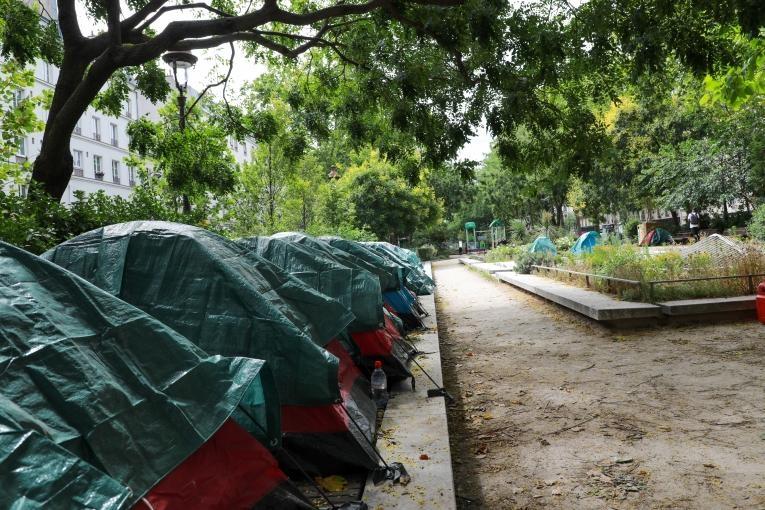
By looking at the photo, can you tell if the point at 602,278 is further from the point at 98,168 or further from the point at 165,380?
the point at 98,168

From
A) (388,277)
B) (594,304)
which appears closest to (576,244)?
(594,304)

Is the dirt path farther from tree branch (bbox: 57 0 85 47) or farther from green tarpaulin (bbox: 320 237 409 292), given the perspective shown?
tree branch (bbox: 57 0 85 47)

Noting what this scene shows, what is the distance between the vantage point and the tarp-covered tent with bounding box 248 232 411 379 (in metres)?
6.46

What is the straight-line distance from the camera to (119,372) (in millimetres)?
2715

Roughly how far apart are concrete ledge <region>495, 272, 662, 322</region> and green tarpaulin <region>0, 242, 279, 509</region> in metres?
8.43

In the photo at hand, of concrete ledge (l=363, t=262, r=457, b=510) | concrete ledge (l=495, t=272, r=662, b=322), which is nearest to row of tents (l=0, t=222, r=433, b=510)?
concrete ledge (l=363, t=262, r=457, b=510)

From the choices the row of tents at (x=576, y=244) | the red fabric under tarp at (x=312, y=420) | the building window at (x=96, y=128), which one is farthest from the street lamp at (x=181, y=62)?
the building window at (x=96, y=128)

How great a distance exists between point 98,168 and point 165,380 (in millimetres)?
42460

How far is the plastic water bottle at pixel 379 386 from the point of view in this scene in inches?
239

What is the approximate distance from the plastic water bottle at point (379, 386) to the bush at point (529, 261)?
15.6 metres

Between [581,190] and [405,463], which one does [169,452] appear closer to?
[405,463]

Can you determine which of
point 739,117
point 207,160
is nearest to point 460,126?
point 207,160

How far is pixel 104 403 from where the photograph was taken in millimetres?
2473

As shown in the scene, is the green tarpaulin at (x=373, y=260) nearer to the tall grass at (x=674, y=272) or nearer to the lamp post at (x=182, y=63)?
the lamp post at (x=182, y=63)
